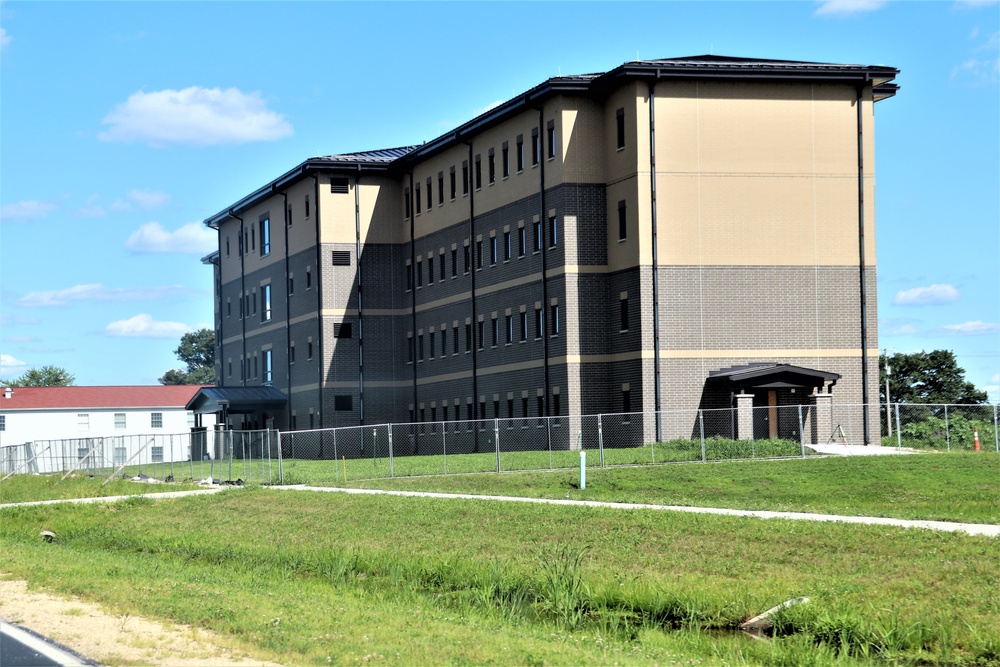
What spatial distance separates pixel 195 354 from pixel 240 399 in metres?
112

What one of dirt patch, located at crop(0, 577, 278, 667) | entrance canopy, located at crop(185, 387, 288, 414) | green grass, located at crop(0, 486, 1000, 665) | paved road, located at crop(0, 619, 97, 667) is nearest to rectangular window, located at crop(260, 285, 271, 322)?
entrance canopy, located at crop(185, 387, 288, 414)

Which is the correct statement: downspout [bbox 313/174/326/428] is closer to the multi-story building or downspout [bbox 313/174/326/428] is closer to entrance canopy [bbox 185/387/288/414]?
entrance canopy [bbox 185/387/288/414]

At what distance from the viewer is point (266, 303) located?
252 ft

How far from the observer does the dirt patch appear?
40.4 ft

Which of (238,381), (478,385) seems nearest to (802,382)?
(478,385)

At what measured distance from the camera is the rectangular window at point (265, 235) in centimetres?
7588

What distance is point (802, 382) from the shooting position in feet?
159

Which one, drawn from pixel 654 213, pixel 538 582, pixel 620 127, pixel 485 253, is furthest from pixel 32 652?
pixel 485 253

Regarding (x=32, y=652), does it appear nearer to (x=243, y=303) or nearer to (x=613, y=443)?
(x=613, y=443)

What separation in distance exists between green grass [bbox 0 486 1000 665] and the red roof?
71466 mm

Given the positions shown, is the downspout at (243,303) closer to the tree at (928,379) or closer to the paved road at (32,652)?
the tree at (928,379)

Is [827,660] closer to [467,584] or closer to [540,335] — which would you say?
[467,584]

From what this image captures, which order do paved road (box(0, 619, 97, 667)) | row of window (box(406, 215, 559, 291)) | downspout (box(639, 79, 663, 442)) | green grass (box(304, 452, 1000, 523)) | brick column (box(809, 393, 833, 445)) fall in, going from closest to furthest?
paved road (box(0, 619, 97, 667)), green grass (box(304, 452, 1000, 523)), brick column (box(809, 393, 833, 445)), downspout (box(639, 79, 663, 442)), row of window (box(406, 215, 559, 291))

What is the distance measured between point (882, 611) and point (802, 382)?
34235 millimetres
